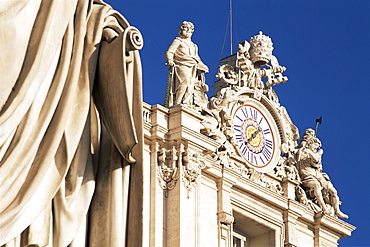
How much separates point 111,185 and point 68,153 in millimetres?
279

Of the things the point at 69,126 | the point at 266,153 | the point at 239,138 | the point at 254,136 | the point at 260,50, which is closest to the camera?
the point at 69,126

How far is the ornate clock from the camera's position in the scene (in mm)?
25344

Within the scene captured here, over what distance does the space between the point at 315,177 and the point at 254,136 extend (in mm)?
1599

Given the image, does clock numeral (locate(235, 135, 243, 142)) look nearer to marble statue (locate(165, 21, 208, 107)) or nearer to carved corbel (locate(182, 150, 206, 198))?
marble statue (locate(165, 21, 208, 107))

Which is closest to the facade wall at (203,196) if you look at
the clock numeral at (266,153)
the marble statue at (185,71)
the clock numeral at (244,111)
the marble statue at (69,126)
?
the clock numeral at (266,153)

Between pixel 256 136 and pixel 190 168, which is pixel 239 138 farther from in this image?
pixel 190 168

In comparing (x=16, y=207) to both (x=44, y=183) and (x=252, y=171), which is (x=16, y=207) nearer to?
(x=44, y=183)

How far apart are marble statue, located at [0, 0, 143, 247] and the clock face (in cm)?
1942

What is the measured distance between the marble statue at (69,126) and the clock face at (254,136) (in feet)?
63.7

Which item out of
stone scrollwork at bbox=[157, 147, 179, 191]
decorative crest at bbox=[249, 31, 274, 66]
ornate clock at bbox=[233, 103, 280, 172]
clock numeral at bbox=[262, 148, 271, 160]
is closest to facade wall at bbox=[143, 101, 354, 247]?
stone scrollwork at bbox=[157, 147, 179, 191]

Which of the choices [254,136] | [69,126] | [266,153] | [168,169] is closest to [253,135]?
[254,136]

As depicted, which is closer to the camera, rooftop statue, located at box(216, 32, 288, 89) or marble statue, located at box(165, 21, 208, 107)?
marble statue, located at box(165, 21, 208, 107)

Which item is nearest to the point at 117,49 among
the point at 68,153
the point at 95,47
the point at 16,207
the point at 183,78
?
the point at 95,47

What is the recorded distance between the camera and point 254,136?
25719 mm
